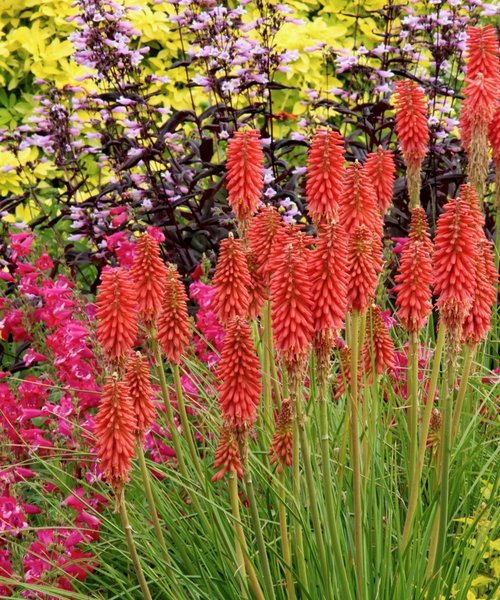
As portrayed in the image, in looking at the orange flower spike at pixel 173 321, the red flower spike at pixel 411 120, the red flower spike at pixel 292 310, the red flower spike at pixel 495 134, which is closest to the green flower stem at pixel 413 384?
the red flower spike at pixel 292 310

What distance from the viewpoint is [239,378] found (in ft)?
10.1

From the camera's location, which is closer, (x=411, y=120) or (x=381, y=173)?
(x=381, y=173)

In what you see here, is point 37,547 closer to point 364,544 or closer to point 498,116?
point 364,544

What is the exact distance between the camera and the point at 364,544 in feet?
12.3

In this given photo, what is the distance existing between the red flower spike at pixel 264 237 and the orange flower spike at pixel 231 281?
0.31 m

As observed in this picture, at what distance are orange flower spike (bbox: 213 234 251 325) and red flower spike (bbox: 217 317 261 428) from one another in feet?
0.81

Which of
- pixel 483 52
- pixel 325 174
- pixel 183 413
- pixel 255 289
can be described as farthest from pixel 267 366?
pixel 483 52

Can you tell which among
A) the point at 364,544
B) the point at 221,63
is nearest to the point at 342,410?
the point at 364,544

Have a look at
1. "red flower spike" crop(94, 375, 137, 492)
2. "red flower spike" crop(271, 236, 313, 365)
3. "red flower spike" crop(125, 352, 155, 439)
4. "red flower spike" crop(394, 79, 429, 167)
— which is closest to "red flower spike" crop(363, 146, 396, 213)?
"red flower spike" crop(394, 79, 429, 167)

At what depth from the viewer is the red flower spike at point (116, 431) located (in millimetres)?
3014

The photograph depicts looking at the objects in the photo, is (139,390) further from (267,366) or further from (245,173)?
(245,173)

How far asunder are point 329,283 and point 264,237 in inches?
28.5

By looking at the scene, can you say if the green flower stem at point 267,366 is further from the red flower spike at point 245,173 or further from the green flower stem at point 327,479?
the green flower stem at point 327,479

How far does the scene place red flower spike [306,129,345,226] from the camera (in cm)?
356
